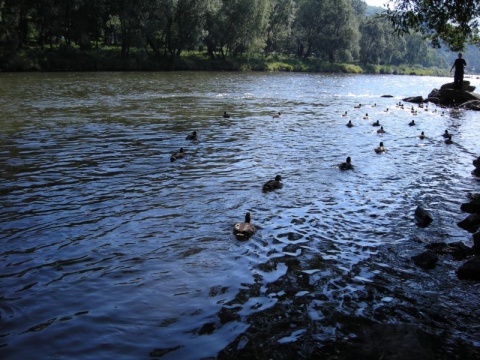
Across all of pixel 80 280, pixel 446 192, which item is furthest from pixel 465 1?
pixel 80 280

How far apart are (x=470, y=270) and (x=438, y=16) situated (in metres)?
12.5

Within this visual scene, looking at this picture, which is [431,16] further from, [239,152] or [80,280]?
[80,280]

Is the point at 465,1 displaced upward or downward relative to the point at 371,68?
downward

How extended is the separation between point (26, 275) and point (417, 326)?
7529 mm

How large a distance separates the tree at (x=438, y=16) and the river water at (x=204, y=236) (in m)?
5.91

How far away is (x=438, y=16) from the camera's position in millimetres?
17281

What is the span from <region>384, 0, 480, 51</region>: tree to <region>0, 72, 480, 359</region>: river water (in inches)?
233

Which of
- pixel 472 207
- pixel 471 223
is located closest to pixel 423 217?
pixel 471 223

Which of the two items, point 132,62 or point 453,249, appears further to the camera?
point 132,62

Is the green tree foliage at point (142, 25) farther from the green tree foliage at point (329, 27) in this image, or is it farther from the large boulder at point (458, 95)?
the large boulder at point (458, 95)

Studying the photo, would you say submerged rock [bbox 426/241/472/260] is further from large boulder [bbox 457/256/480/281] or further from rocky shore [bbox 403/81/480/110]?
rocky shore [bbox 403/81/480/110]

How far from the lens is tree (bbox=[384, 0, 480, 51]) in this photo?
16.3 meters

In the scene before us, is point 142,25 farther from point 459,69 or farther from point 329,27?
point 329,27

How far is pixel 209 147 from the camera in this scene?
20656mm
